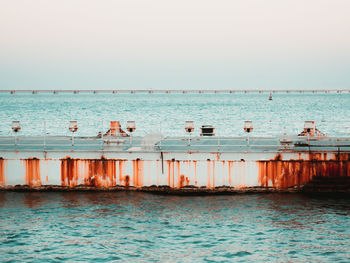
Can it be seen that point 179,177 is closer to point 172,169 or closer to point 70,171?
point 172,169

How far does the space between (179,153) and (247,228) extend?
195 inches

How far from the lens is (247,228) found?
54.6ft

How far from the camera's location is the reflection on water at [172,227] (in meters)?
14.5

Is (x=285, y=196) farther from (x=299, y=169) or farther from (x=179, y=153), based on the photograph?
(x=179, y=153)

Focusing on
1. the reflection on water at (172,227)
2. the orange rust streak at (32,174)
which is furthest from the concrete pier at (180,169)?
the reflection on water at (172,227)

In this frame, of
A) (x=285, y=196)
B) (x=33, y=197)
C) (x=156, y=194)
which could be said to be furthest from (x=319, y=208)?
(x=33, y=197)

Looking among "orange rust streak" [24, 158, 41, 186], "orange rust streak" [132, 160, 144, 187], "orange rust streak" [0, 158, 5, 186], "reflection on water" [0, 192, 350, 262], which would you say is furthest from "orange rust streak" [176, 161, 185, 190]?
"orange rust streak" [0, 158, 5, 186]

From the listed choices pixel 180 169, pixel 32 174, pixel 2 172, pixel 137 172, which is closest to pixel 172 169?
pixel 180 169

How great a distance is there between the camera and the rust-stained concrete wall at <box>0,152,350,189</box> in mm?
19875

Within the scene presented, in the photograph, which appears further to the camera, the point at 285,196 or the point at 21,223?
the point at 285,196

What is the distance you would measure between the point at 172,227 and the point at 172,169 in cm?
385

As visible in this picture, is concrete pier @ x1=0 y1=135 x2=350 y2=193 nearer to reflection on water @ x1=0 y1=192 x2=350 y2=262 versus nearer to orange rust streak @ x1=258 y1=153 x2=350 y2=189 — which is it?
orange rust streak @ x1=258 y1=153 x2=350 y2=189

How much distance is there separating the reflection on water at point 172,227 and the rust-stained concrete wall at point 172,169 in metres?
0.59

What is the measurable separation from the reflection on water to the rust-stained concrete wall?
1.95ft
